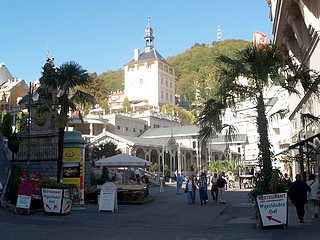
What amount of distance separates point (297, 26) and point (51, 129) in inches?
686

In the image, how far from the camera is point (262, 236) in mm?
10281

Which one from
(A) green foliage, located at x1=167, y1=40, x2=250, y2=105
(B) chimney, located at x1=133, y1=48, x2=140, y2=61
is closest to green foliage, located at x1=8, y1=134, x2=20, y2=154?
(B) chimney, located at x1=133, y1=48, x2=140, y2=61

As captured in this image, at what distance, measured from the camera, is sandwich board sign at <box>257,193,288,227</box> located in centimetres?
1134

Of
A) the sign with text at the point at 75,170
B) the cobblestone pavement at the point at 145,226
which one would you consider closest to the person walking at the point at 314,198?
the cobblestone pavement at the point at 145,226

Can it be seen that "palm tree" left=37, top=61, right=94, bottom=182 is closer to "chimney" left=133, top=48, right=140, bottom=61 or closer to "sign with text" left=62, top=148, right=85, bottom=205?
"sign with text" left=62, top=148, right=85, bottom=205

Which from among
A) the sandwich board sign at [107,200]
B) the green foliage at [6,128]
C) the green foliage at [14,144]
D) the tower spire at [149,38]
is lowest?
the sandwich board sign at [107,200]

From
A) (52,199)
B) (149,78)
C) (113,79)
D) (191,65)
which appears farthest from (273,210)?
(113,79)

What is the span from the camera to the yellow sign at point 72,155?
18516 mm

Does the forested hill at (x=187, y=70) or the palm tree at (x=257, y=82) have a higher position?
the forested hill at (x=187, y=70)

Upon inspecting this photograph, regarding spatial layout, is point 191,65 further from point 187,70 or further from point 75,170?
point 75,170

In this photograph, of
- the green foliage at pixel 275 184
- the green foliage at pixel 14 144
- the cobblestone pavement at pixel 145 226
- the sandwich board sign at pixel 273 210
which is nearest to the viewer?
the cobblestone pavement at pixel 145 226

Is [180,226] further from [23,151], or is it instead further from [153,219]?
[23,151]

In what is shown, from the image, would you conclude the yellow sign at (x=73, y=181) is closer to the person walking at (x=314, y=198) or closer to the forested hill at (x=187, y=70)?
the person walking at (x=314, y=198)

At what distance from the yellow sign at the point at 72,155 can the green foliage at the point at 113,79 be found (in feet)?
461
